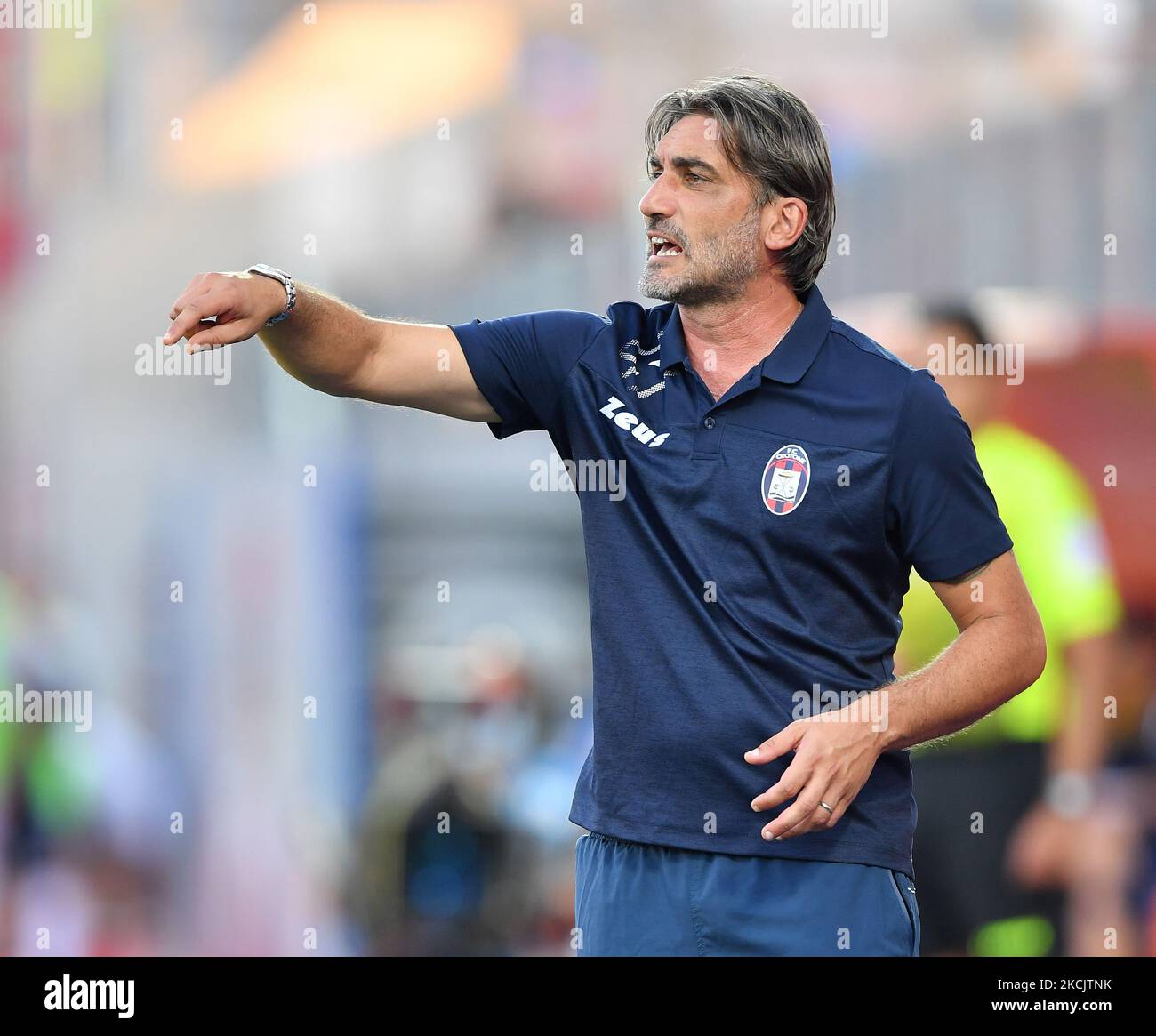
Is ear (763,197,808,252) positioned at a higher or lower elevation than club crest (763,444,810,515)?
higher

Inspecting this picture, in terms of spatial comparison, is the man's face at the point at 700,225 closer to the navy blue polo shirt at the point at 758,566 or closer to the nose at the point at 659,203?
the nose at the point at 659,203

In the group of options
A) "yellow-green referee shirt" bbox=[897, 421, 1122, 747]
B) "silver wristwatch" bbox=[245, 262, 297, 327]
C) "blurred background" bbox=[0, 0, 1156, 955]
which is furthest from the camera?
"blurred background" bbox=[0, 0, 1156, 955]

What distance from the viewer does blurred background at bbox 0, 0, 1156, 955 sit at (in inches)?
295

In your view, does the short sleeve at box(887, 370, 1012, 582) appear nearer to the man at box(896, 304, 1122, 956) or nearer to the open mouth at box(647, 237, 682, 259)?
the open mouth at box(647, 237, 682, 259)

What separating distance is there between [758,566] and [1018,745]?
→ 236 centimetres

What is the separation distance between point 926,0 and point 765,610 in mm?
10018

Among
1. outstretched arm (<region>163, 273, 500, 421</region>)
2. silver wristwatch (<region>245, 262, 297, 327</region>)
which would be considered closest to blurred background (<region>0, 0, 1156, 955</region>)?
outstretched arm (<region>163, 273, 500, 421</region>)

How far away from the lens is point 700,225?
3.07m

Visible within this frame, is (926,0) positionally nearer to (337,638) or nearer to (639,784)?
(337,638)

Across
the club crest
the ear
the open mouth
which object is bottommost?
the club crest

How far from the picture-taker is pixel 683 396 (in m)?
3.01

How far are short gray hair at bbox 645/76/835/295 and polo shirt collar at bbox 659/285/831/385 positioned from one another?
80 millimetres

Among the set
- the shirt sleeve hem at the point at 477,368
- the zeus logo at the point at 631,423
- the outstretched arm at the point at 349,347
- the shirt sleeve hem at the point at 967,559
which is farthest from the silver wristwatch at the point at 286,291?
the shirt sleeve hem at the point at 967,559

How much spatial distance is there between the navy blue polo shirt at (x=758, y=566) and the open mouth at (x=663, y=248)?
0.23 metres
